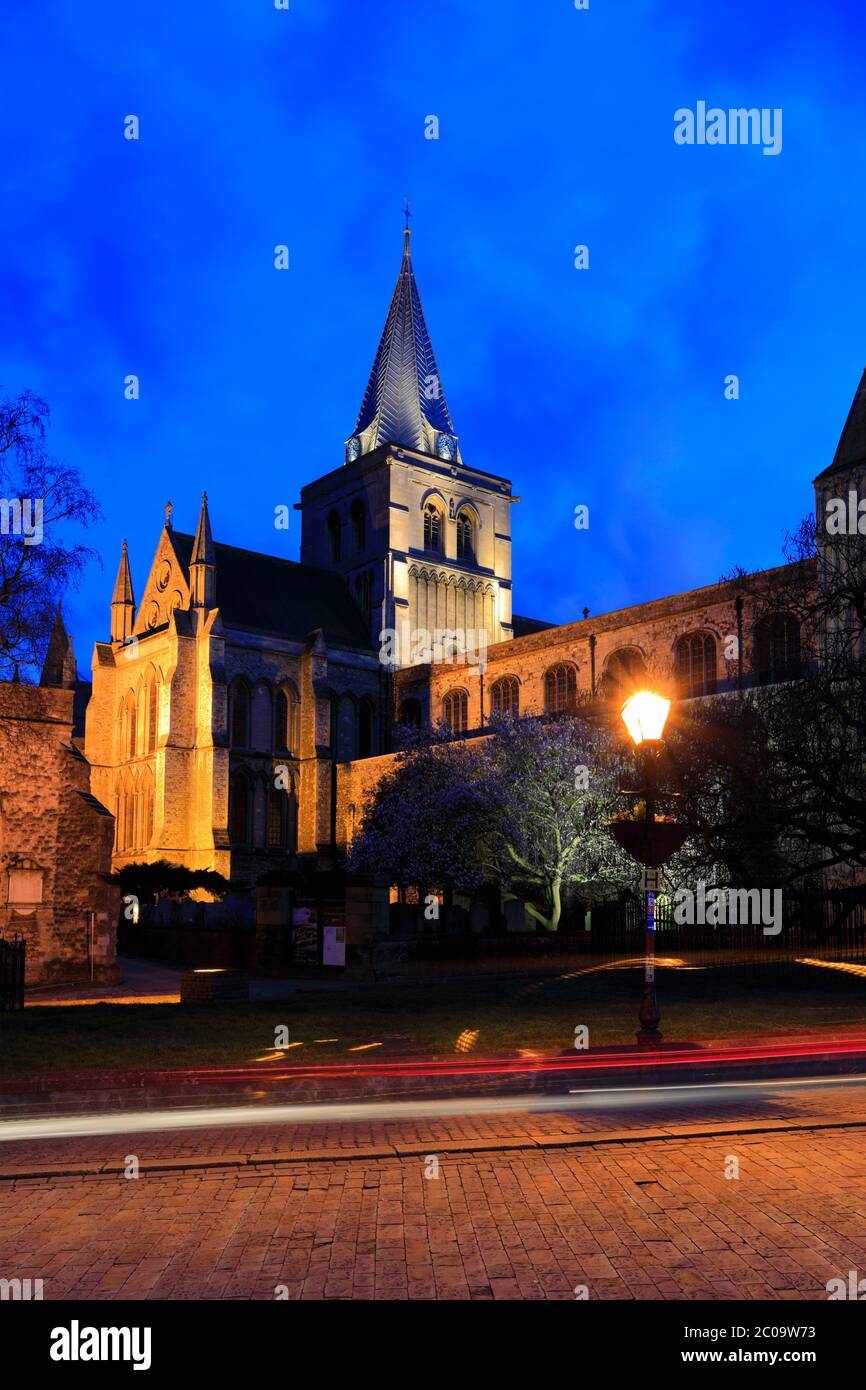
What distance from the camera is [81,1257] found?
575 centimetres

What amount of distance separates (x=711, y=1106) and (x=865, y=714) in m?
13.2

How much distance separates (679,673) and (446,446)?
3386 centimetres

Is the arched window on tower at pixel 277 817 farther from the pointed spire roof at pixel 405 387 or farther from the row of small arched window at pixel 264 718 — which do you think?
the pointed spire roof at pixel 405 387

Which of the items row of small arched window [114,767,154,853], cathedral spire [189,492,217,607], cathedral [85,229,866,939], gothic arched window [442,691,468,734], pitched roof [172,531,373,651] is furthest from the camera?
pitched roof [172,531,373,651]

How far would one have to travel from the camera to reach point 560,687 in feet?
178

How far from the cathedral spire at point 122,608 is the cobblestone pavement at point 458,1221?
56119 millimetres

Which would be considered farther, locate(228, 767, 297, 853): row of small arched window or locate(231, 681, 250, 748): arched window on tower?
locate(231, 681, 250, 748): arched window on tower

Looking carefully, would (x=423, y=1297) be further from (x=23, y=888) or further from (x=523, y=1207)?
(x=23, y=888)

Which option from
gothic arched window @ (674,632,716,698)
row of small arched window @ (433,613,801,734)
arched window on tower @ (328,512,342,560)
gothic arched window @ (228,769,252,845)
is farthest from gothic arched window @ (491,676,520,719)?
arched window on tower @ (328,512,342,560)

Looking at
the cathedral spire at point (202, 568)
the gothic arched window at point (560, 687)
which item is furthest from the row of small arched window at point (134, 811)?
the gothic arched window at point (560, 687)

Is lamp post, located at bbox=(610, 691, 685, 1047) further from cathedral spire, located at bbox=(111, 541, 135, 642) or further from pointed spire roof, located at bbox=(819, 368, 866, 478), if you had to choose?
cathedral spire, located at bbox=(111, 541, 135, 642)

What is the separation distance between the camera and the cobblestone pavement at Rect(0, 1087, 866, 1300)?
17.3ft

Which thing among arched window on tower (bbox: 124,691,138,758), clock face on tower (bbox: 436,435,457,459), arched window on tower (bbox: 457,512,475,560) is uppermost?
clock face on tower (bbox: 436,435,457,459)
